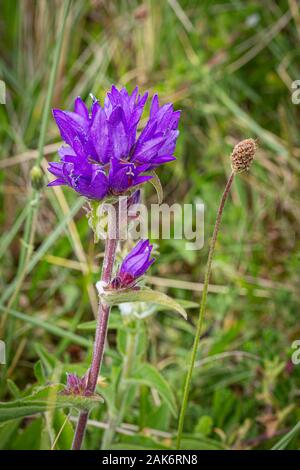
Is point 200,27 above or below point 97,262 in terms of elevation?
above

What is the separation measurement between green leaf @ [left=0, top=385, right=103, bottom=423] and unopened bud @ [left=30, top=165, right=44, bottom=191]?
603 mm

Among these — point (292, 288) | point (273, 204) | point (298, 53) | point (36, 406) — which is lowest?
point (36, 406)

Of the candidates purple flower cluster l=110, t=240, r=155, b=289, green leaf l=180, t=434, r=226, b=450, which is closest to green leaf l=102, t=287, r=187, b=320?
purple flower cluster l=110, t=240, r=155, b=289

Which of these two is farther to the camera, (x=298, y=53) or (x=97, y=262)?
(x=298, y=53)

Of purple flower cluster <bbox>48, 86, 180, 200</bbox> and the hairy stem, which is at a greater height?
purple flower cluster <bbox>48, 86, 180, 200</bbox>

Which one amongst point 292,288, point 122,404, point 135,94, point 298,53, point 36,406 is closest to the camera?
point 36,406

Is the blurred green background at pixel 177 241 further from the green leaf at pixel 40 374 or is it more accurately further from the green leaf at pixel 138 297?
the green leaf at pixel 138 297

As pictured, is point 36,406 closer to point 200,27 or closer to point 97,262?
point 97,262

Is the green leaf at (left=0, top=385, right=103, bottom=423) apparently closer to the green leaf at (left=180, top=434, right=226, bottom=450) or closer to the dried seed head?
the green leaf at (left=180, top=434, right=226, bottom=450)

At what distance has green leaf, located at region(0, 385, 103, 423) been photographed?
1.10 m

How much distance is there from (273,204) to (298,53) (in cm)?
78

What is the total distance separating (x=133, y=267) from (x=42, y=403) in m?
0.30
